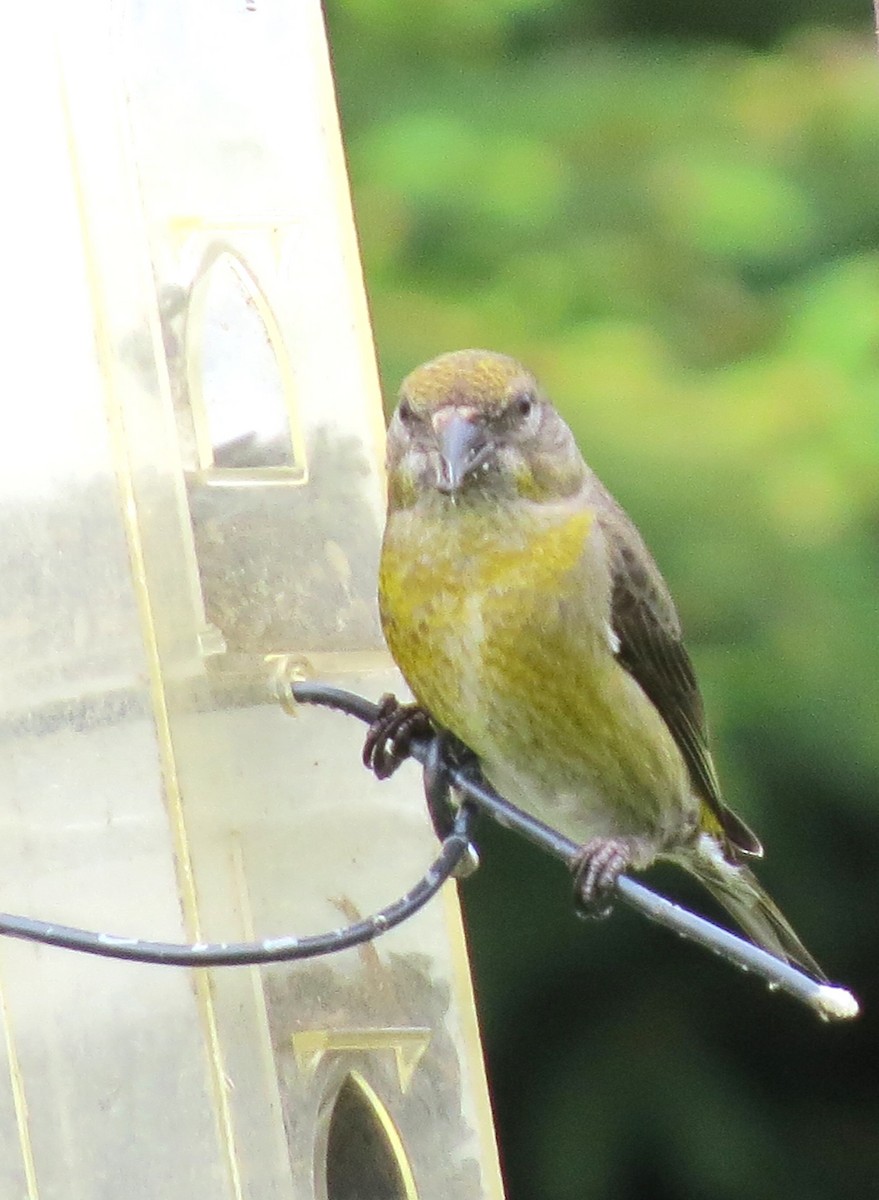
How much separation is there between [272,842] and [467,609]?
0.37 metres

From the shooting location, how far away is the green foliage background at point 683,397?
356cm

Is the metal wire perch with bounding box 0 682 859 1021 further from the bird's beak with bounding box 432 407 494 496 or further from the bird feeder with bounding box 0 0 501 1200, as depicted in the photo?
the bird's beak with bounding box 432 407 494 496

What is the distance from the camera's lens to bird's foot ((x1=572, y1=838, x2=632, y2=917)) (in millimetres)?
2688

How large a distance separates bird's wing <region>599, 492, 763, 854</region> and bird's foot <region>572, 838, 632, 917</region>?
0.79ft

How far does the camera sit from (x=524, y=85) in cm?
385

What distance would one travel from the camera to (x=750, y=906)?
327 cm

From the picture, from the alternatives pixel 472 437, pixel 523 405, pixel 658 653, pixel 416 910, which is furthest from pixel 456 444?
pixel 416 910

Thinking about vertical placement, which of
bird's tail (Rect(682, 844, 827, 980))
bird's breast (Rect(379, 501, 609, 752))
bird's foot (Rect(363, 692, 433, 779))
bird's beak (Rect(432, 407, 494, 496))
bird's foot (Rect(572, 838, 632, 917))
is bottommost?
bird's tail (Rect(682, 844, 827, 980))

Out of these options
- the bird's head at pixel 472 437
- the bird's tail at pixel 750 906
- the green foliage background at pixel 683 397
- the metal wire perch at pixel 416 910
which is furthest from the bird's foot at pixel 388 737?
the green foliage background at pixel 683 397

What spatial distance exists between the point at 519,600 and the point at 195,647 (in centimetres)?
40

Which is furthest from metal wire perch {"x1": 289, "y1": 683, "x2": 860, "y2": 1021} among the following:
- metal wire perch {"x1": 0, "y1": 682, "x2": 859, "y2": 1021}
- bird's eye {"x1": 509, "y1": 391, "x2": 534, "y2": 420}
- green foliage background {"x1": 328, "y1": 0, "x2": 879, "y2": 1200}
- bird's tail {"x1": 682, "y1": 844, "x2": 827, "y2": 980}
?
green foliage background {"x1": 328, "y1": 0, "x2": 879, "y2": 1200}

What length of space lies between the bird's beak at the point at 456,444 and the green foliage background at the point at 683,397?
95cm

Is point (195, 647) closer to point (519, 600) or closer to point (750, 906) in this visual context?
point (519, 600)

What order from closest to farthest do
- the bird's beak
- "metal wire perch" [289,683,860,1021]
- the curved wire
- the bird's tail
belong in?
the curved wire < "metal wire perch" [289,683,860,1021] < the bird's beak < the bird's tail
